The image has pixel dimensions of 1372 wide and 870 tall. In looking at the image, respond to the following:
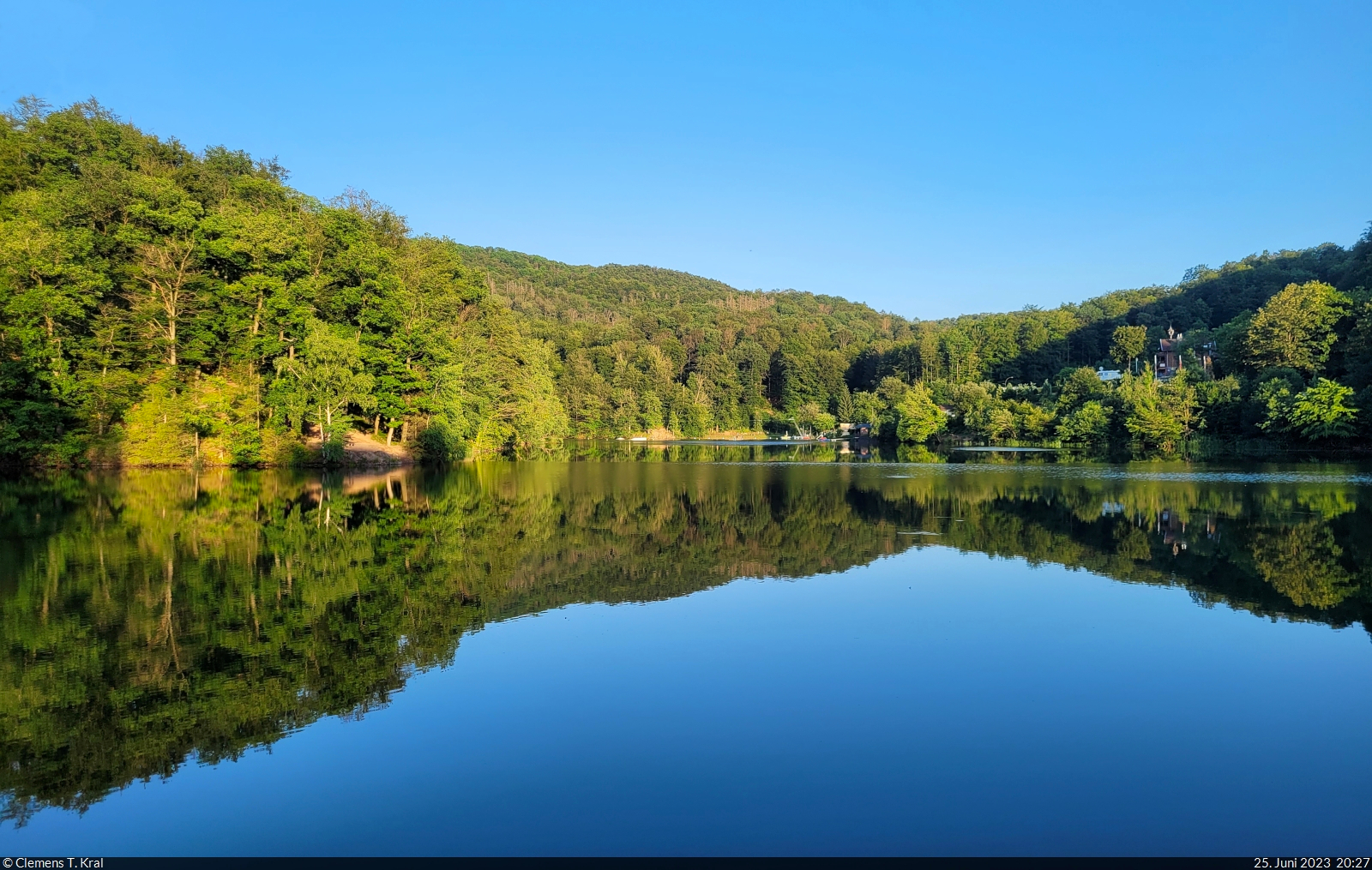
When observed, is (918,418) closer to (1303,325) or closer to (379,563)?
(1303,325)

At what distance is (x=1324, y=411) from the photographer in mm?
43906

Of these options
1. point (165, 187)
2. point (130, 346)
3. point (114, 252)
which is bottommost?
point (130, 346)

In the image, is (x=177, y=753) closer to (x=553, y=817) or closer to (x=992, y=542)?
(x=553, y=817)

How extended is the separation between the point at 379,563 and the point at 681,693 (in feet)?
24.0

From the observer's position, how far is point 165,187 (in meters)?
34.8

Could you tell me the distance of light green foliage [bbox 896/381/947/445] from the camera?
233 ft

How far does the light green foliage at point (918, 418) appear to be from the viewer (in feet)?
233

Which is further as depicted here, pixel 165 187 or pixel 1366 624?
pixel 165 187

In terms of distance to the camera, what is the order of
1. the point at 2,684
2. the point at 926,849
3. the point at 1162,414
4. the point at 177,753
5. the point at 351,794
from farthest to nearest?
the point at 1162,414 → the point at 2,684 → the point at 177,753 → the point at 351,794 → the point at 926,849

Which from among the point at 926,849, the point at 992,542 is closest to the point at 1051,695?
the point at 926,849

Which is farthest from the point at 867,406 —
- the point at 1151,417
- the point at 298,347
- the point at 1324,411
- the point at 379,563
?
the point at 379,563

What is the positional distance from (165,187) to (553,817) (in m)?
39.3

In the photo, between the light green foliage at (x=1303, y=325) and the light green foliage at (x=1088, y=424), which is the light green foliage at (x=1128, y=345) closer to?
the light green foliage at (x=1303, y=325)

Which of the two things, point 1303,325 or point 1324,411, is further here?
point 1303,325
